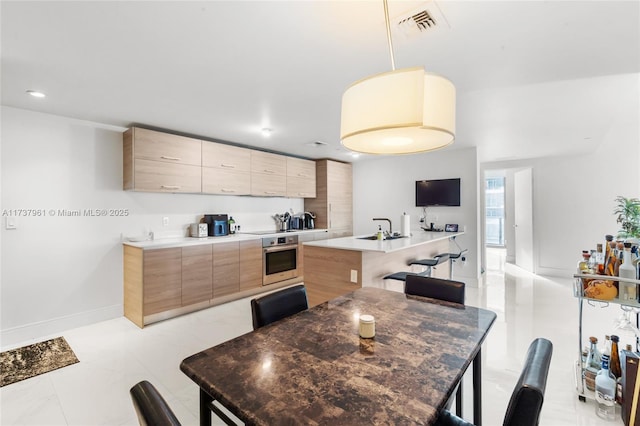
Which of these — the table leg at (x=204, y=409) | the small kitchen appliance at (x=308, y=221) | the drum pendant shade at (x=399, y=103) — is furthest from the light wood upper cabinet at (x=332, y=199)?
the table leg at (x=204, y=409)

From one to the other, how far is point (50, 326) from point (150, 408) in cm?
342

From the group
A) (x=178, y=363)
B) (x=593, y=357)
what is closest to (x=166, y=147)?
(x=178, y=363)

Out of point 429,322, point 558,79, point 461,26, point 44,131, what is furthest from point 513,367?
point 44,131

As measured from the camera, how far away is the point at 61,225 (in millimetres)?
3143

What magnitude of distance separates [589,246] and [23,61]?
26.0 ft

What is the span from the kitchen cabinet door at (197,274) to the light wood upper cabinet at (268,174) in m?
1.31

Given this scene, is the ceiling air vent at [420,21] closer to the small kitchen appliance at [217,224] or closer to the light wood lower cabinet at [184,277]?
the light wood lower cabinet at [184,277]

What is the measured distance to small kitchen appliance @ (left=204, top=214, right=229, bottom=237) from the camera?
4180mm

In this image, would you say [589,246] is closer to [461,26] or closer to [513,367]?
[513,367]

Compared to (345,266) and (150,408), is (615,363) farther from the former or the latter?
(150,408)

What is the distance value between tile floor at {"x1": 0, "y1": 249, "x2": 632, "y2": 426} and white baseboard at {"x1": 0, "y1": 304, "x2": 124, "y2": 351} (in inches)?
4.1

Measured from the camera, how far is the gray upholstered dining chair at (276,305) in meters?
1.51

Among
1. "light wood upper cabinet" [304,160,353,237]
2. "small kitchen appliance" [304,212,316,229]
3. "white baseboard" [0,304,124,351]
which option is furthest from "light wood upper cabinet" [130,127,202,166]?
"light wood upper cabinet" [304,160,353,237]

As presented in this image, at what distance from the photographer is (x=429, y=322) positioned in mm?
1410
